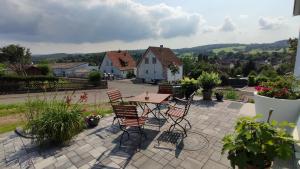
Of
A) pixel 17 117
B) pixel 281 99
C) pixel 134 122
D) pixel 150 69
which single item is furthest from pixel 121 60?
pixel 281 99

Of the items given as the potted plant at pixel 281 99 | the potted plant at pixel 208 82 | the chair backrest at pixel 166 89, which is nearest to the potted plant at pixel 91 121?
the chair backrest at pixel 166 89

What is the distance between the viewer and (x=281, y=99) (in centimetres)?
374

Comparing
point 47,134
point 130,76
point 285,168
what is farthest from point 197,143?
point 130,76

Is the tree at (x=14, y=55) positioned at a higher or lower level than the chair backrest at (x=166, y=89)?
higher

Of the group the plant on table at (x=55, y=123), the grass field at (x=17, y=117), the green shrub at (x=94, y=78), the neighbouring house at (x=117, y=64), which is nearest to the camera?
the plant on table at (x=55, y=123)

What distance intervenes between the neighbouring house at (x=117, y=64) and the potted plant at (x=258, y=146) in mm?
37453

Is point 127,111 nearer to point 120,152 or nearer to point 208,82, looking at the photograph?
point 120,152

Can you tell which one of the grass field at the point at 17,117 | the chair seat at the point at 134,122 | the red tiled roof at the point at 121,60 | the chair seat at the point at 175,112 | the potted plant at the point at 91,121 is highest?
the red tiled roof at the point at 121,60

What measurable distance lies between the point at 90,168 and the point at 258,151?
262 centimetres

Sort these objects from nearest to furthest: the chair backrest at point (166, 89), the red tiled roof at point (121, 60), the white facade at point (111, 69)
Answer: the chair backrest at point (166, 89) → the white facade at point (111, 69) → the red tiled roof at point (121, 60)

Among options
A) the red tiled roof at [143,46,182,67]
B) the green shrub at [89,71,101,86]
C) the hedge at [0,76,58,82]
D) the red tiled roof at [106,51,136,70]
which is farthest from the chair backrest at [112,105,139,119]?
the red tiled roof at [106,51,136,70]

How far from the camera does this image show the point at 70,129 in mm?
3979

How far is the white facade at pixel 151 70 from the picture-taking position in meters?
32.7

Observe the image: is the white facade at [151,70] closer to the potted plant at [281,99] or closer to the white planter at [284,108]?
the potted plant at [281,99]
